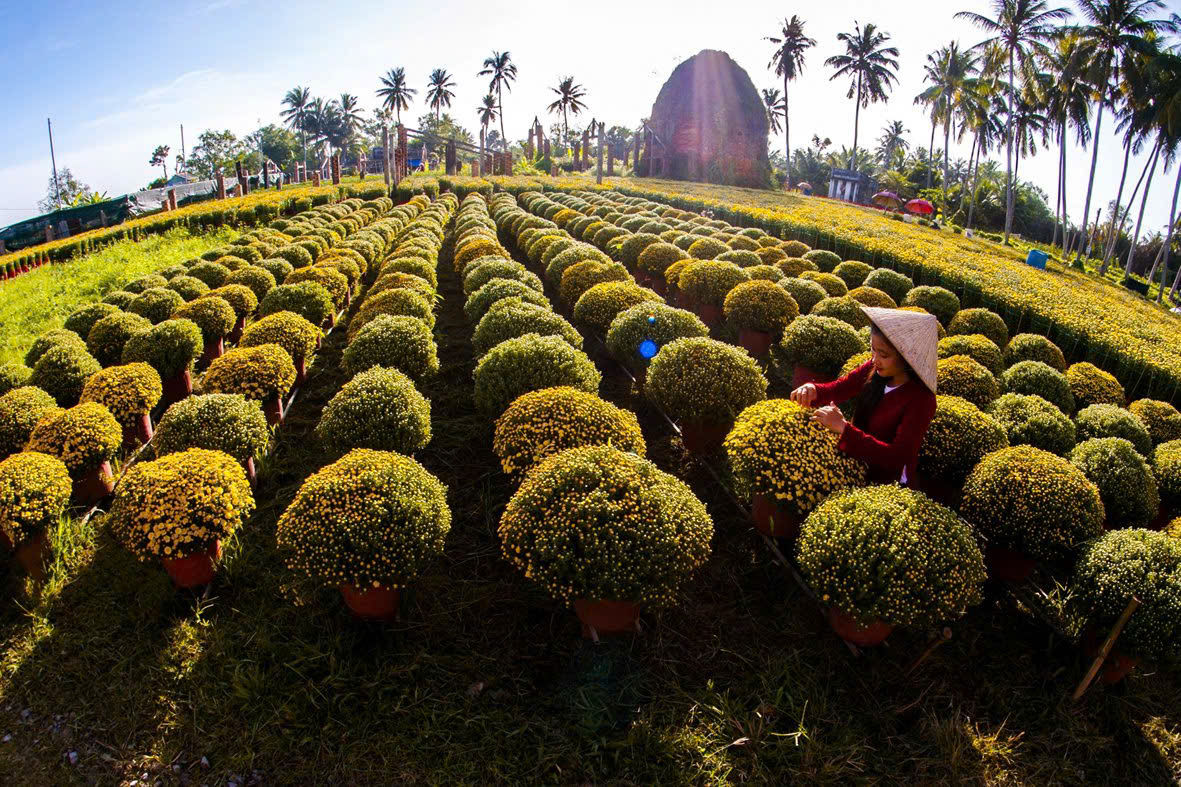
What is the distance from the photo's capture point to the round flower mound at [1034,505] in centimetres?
499

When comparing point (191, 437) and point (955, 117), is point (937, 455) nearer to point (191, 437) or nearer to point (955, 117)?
point (191, 437)

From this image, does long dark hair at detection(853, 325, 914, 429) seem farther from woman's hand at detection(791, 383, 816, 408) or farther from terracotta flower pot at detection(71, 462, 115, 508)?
terracotta flower pot at detection(71, 462, 115, 508)

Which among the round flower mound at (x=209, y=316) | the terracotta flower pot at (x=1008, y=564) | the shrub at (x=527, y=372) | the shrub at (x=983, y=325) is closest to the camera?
the terracotta flower pot at (x=1008, y=564)

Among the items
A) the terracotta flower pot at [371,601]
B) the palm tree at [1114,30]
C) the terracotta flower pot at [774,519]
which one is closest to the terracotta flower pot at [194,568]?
the terracotta flower pot at [371,601]

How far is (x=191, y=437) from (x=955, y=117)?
198ft

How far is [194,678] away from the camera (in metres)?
4.48

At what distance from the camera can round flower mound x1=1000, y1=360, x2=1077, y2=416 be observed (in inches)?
309

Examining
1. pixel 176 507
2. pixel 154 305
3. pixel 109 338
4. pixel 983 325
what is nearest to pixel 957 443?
pixel 983 325

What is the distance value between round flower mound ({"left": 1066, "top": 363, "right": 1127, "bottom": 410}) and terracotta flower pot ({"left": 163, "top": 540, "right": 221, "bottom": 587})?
34.0 ft

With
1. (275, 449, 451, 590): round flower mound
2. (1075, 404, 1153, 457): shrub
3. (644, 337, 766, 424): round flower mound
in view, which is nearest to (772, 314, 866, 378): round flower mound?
(644, 337, 766, 424): round flower mound

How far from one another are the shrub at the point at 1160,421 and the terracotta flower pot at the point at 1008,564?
3.59 m

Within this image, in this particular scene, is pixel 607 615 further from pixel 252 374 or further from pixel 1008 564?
pixel 252 374

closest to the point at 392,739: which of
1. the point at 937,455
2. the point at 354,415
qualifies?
the point at 354,415

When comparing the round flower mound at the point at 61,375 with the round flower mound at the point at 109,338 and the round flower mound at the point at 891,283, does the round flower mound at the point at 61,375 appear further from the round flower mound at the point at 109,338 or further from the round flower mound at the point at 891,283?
the round flower mound at the point at 891,283
